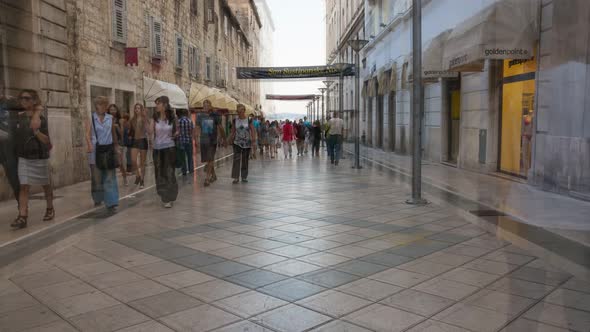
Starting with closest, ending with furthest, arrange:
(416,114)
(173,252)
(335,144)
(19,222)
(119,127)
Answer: (173,252), (19,222), (416,114), (119,127), (335,144)

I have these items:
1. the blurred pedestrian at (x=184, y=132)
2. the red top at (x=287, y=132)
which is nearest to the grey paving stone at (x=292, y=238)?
the blurred pedestrian at (x=184, y=132)

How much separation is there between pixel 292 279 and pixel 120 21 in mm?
12666

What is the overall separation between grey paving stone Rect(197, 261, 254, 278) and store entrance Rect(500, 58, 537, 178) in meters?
8.21

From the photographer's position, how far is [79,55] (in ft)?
40.6

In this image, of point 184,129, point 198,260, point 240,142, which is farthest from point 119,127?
point 198,260

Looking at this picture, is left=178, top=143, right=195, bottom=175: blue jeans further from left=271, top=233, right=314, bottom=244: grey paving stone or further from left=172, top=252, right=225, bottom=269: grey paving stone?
left=172, top=252, right=225, bottom=269: grey paving stone

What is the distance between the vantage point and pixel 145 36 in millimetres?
17500

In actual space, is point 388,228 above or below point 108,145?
below

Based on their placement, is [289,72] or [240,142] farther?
[289,72]

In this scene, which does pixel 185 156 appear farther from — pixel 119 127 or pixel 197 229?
pixel 197 229

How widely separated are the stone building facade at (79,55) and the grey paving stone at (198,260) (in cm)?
576

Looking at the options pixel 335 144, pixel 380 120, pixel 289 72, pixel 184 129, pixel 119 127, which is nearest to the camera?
pixel 119 127

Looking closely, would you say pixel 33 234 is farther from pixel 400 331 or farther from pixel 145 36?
pixel 145 36

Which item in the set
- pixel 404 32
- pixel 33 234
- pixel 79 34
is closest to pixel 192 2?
pixel 404 32
